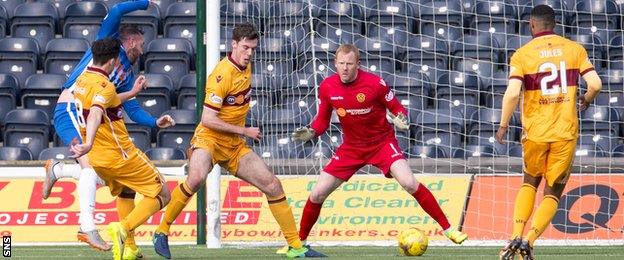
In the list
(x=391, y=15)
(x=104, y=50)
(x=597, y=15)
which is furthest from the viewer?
(x=597, y=15)

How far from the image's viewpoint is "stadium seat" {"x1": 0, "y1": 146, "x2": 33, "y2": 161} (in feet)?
54.2

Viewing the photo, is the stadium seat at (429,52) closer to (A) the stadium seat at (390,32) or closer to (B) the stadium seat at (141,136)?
(A) the stadium seat at (390,32)

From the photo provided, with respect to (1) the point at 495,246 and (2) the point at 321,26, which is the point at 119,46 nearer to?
(1) the point at 495,246

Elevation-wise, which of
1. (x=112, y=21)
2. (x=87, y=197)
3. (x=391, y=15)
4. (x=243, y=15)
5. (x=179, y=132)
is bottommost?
(x=87, y=197)

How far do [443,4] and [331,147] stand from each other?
124 inches

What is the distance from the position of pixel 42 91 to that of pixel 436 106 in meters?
5.07

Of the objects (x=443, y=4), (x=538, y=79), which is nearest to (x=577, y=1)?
(x=443, y=4)

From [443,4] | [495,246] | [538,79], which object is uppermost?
[443,4]

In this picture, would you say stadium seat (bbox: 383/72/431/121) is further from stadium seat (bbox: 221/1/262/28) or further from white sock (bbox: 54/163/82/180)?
white sock (bbox: 54/163/82/180)

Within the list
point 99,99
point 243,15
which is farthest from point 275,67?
point 99,99

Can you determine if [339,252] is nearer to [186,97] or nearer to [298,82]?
[298,82]

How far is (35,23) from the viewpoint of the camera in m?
19.0

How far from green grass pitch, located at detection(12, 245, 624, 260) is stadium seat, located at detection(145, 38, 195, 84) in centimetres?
483

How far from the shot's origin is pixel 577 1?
18.4 m
